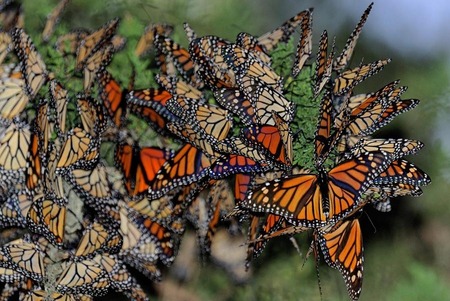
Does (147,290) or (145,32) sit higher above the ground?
(145,32)

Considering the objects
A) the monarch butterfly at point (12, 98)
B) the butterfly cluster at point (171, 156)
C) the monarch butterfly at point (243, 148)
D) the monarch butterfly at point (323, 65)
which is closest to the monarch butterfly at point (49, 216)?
the butterfly cluster at point (171, 156)

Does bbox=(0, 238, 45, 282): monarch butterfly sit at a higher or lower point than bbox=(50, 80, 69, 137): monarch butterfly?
lower

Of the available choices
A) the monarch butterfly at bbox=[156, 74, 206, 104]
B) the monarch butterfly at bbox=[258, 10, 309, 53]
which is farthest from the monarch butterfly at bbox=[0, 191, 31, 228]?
the monarch butterfly at bbox=[258, 10, 309, 53]

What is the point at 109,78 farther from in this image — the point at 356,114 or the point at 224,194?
the point at 356,114

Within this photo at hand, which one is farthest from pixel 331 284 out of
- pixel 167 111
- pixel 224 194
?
pixel 167 111

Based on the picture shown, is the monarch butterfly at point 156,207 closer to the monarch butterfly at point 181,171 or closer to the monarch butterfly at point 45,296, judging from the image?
the monarch butterfly at point 181,171

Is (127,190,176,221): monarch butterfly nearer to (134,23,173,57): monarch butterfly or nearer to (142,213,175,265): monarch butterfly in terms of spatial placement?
(142,213,175,265): monarch butterfly
